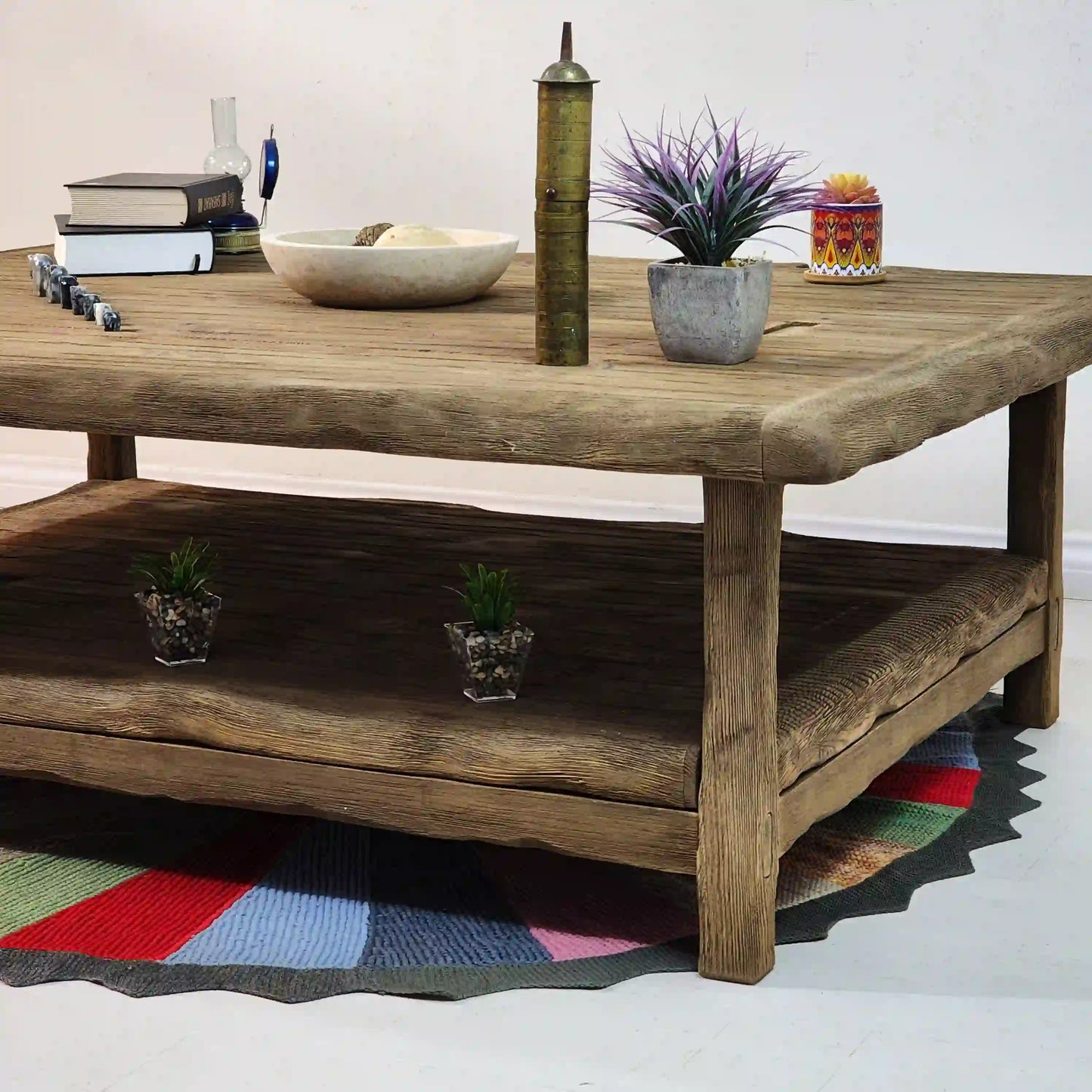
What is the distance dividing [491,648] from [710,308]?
36cm

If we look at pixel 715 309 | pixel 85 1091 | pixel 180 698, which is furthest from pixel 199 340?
pixel 85 1091

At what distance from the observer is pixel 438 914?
175 centimetres

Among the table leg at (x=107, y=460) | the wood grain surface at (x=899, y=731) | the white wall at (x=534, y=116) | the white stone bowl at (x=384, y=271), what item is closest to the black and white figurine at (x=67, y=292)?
the white stone bowl at (x=384, y=271)

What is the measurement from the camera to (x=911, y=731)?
6.25ft

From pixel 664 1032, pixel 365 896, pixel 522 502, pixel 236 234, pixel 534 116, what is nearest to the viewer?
pixel 664 1032

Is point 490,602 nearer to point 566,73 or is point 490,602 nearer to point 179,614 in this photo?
point 179,614

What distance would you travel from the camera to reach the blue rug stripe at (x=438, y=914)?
65.5 inches

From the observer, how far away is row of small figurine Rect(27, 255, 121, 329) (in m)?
1.86

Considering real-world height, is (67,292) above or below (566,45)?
below

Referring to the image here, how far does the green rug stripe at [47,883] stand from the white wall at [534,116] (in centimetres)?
165

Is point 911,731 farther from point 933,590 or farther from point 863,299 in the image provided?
point 863,299

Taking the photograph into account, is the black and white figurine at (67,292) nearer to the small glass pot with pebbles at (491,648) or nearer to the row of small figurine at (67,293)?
the row of small figurine at (67,293)

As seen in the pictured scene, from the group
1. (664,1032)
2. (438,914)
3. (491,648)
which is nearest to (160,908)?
(438,914)

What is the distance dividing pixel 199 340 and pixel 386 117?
175cm
